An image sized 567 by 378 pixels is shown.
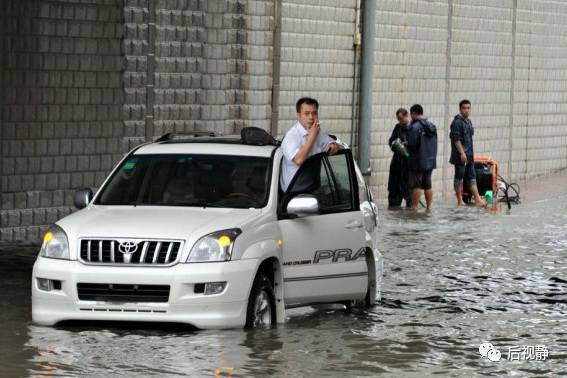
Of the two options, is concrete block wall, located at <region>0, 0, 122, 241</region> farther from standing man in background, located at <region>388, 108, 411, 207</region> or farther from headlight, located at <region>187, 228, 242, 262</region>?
headlight, located at <region>187, 228, 242, 262</region>

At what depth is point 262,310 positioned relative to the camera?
41.3ft

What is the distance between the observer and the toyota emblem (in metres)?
12.0

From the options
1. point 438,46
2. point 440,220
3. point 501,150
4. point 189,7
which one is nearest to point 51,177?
point 189,7

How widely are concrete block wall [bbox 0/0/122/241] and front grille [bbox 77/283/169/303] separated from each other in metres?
8.34

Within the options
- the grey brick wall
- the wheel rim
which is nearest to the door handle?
the wheel rim

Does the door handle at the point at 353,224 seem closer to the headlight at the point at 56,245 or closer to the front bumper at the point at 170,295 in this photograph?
the front bumper at the point at 170,295

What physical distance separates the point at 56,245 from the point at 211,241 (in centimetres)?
119

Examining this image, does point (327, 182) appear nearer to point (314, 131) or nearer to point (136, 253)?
point (314, 131)

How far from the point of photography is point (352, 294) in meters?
14.0

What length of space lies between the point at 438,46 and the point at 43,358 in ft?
67.7

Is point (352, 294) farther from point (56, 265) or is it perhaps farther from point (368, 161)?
point (368, 161)

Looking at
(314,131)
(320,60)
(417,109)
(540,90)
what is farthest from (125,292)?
(540,90)

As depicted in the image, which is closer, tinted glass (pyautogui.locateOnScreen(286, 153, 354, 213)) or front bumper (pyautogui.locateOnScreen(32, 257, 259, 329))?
front bumper (pyautogui.locateOnScreen(32, 257, 259, 329))

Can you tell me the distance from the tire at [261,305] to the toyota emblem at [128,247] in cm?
95
